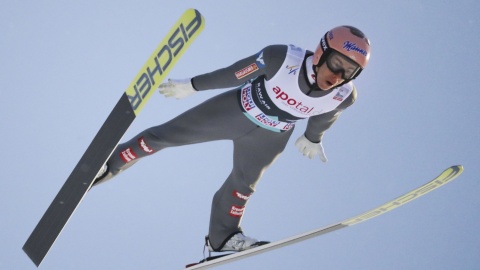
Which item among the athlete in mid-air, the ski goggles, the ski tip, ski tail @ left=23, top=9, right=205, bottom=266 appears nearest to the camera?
ski tail @ left=23, top=9, right=205, bottom=266

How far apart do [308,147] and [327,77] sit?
3.88ft

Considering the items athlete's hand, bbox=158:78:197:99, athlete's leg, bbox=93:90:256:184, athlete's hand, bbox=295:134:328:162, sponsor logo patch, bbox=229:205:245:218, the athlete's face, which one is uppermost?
athlete's hand, bbox=158:78:197:99

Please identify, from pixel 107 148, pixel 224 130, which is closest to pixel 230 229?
pixel 224 130

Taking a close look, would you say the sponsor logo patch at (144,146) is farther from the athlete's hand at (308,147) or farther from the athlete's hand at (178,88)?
the athlete's hand at (308,147)

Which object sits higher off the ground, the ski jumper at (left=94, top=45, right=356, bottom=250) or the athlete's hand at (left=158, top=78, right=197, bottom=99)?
the athlete's hand at (left=158, top=78, right=197, bottom=99)

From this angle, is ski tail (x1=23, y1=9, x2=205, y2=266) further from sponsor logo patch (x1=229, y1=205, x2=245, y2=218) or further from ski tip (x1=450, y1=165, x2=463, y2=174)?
ski tip (x1=450, y1=165, x2=463, y2=174)

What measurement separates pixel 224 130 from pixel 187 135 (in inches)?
13.2

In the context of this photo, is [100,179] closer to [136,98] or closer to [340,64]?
[136,98]

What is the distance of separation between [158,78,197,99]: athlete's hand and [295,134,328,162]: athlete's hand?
125cm

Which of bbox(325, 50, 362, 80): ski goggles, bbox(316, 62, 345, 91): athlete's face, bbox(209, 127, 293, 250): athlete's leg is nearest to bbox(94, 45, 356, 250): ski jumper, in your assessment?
bbox(209, 127, 293, 250): athlete's leg

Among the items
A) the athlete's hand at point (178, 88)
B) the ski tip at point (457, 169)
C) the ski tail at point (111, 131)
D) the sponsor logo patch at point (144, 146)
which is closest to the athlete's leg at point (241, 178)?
the athlete's hand at point (178, 88)

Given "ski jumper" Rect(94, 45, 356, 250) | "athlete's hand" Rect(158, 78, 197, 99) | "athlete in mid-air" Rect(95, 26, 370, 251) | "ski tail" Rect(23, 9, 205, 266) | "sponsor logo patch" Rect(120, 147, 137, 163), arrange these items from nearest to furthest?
"ski tail" Rect(23, 9, 205, 266) < "athlete in mid-air" Rect(95, 26, 370, 251) < "ski jumper" Rect(94, 45, 356, 250) < "athlete's hand" Rect(158, 78, 197, 99) < "sponsor logo patch" Rect(120, 147, 137, 163)

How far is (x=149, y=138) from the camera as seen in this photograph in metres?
7.67

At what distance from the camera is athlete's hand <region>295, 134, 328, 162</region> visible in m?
8.04
